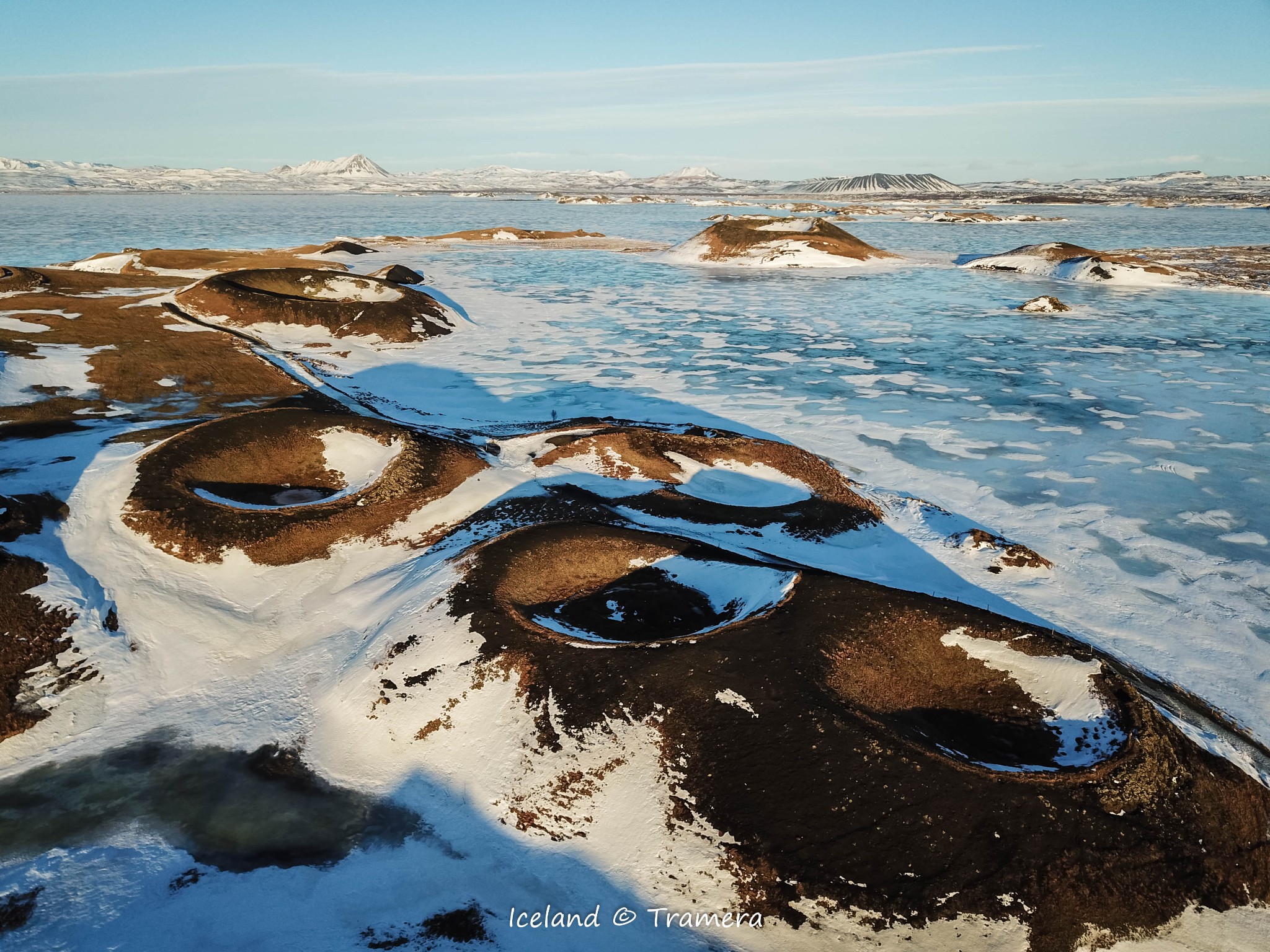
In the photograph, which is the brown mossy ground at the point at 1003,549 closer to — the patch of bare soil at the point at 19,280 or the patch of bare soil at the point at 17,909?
the patch of bare soil at the point at 17,909

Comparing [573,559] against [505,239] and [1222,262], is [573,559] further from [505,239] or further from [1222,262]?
[505,239]

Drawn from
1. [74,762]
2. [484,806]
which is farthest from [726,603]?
[74,762]

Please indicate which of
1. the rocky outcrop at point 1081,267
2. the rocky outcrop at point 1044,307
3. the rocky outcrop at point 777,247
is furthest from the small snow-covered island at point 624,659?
the rocky outcrop at point 777,247

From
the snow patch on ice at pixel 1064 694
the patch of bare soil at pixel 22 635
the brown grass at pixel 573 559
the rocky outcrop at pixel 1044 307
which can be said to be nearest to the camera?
the snow patch on ice at pixel 1064 694

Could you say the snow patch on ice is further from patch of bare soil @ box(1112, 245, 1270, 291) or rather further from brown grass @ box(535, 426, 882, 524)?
patch of bare soil @ box(1112, 245, 1270, 291)

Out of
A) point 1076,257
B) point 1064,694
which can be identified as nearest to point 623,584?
point 1064,694

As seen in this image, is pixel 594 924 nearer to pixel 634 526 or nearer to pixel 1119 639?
pixel 634 526

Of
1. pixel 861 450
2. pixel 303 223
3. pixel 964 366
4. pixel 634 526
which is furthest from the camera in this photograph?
pixel 303 223
